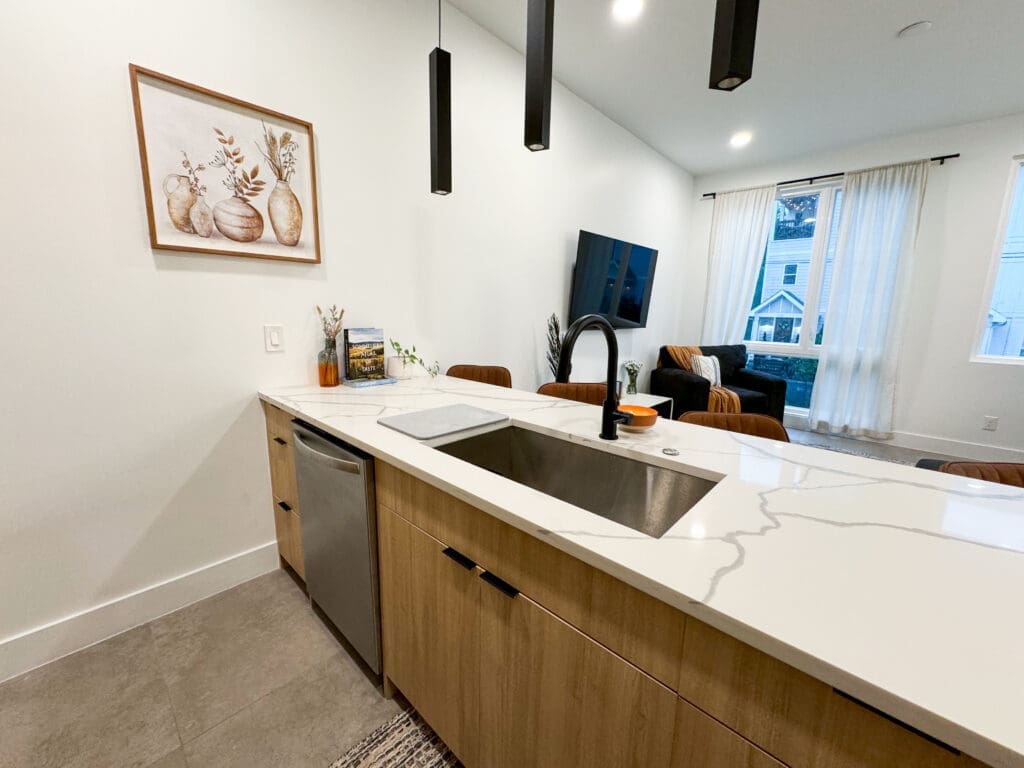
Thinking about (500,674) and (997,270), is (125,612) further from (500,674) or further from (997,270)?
(997,270)

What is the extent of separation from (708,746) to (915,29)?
3614 mm

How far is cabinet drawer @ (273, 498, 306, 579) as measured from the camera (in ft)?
5.59

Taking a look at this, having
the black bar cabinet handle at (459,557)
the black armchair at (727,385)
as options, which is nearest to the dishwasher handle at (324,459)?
the black bar cabinet handle at (459,557)

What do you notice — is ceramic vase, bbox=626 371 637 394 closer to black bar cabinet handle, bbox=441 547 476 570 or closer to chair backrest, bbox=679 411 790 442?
chair backrest, bbox=679 411 790 442

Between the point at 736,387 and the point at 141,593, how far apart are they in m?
4.70

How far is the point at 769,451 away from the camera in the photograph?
113cm

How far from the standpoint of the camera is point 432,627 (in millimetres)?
1061

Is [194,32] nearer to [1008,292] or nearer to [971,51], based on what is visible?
[971,51]

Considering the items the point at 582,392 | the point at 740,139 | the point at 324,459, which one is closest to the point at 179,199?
the point at 324,459

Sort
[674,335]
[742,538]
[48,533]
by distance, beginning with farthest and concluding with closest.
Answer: [674,335]
[48,533]
[742,538]

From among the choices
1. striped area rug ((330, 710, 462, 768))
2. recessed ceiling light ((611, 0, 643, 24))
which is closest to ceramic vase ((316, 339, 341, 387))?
striped area rug ((330, 710, 462, 768))

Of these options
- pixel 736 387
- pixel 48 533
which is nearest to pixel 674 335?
pixel 736 387

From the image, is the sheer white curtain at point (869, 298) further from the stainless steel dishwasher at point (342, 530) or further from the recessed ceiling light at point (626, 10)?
the stainless steel dishwasher at point (342, 530)

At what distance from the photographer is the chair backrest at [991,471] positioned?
1.14 m
